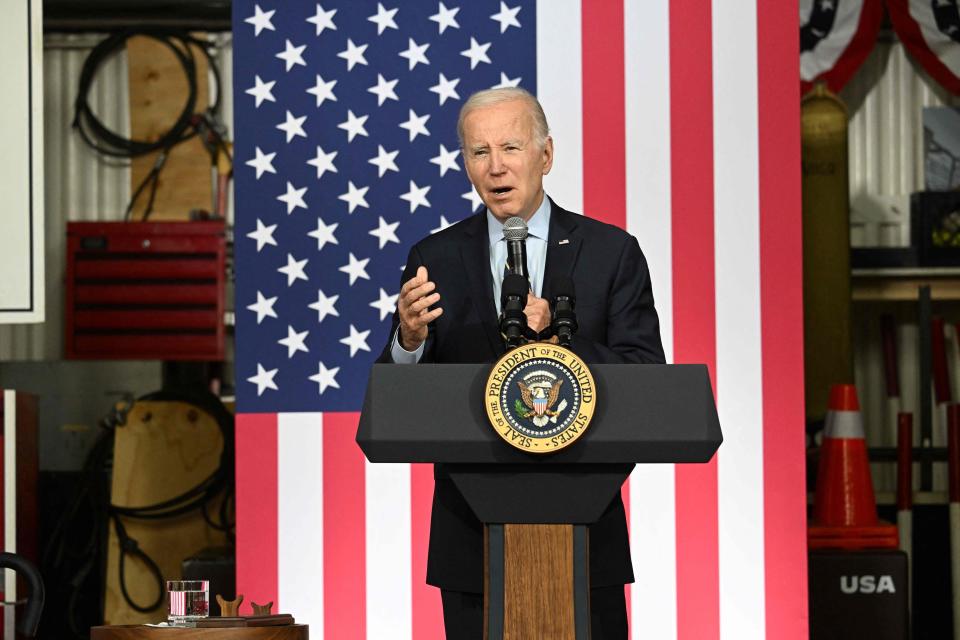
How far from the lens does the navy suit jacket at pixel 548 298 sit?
2207 mm

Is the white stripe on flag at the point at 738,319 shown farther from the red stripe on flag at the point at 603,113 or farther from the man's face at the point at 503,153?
the man's face at the point at 503,153

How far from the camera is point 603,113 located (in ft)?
12.4

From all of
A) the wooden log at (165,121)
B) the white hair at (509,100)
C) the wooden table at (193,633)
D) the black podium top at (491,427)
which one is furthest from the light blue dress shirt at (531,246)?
the wooden log at (165,121)

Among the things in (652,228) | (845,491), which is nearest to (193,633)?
(652,228)

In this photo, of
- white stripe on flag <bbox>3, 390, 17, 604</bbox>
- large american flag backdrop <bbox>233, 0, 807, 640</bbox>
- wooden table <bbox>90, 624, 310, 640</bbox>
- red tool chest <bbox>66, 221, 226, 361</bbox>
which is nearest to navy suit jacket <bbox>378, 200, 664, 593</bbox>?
wooden table <bbox>90, 624, 310, 640</bbox>

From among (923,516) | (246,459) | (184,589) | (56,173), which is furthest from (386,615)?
(56,173)

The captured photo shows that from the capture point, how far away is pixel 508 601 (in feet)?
6.37

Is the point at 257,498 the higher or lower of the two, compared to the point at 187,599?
higher

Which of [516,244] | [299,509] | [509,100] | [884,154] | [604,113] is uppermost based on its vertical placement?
[884,154]

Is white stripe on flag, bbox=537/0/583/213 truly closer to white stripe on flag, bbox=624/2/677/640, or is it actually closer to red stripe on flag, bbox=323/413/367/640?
white stripe on flag, bbox=624/2/677/640

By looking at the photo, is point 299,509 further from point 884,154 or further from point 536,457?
point 884,154

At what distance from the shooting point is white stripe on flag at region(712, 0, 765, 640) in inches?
145

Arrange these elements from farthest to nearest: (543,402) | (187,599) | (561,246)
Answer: (187,599) < (561,246) < (543,402)

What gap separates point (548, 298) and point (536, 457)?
0.37 m
